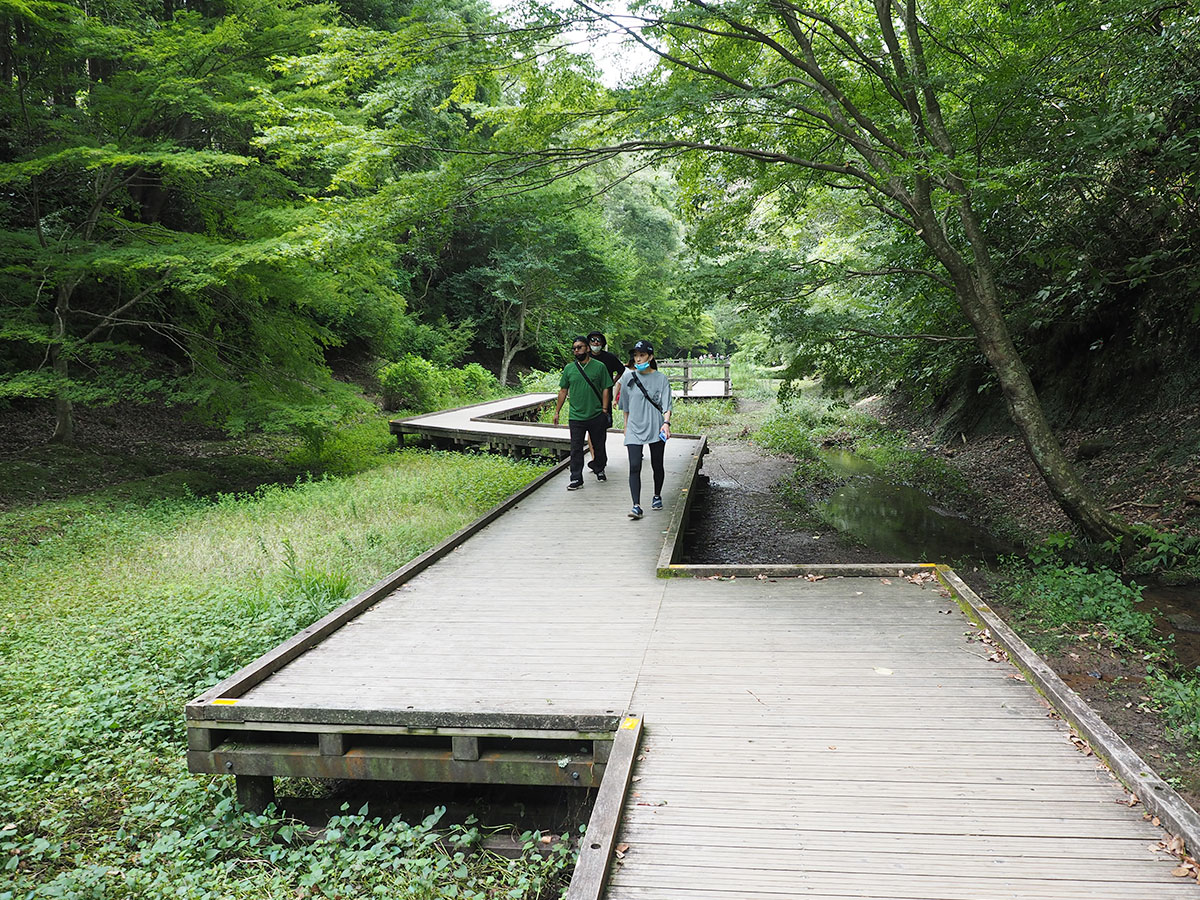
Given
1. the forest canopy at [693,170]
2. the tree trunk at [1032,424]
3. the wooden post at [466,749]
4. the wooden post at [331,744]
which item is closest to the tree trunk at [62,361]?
the forest canopy at [693,170]

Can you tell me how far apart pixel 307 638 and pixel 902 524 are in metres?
8.90

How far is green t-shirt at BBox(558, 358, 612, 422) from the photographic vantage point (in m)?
8.79

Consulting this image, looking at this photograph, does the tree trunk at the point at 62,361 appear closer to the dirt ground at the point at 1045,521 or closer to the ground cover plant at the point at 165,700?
the ground cover plant at the point at 165,700

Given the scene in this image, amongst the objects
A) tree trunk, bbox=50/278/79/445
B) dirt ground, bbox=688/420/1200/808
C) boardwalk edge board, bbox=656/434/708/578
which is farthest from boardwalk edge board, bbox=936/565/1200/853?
tree trunk, bbox=50/278/79/445

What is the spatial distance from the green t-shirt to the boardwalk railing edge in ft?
6.61

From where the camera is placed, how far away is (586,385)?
884 centimetres

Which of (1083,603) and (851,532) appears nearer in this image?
(1083,603)

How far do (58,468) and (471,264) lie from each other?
19.3m

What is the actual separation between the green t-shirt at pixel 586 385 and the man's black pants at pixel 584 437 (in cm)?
23

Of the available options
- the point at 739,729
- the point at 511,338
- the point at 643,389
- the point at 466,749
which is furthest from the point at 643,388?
the point at 511,338

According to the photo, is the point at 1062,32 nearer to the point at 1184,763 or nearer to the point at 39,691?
the point at 1184,763

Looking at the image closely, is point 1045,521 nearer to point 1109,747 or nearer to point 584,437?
point 584,437

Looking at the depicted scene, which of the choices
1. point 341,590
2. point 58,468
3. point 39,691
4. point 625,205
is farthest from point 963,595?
point 625,205

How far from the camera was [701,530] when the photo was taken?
11.0m
